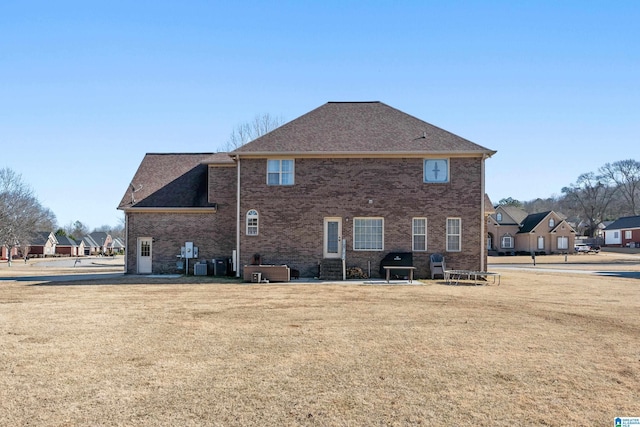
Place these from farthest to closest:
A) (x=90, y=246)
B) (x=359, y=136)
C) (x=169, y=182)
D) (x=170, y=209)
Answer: (x=90, y=246)
(x=169, y=182)
(x=170, y=209)
(x=359, y=136)

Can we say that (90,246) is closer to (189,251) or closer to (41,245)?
(41,245)

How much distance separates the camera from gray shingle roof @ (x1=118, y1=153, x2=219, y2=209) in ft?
85.7

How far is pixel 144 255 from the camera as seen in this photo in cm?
2606

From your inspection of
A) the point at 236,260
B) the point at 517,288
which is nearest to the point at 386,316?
the point at 517,288

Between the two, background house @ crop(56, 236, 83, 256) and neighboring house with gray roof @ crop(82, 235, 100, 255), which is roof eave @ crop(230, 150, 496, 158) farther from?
neighboring house with gray roof @ crop(82, 235, 100, 255)

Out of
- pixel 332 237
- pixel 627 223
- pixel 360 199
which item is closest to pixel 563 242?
pixel 627 223

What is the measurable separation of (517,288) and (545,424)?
1504 cm

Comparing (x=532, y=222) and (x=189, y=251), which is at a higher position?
(x=532, y=222)

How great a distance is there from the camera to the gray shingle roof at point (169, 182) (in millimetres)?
26109

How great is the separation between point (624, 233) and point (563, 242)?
20.8 metres

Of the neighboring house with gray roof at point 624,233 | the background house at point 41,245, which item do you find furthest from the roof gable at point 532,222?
the background house at point 41,245

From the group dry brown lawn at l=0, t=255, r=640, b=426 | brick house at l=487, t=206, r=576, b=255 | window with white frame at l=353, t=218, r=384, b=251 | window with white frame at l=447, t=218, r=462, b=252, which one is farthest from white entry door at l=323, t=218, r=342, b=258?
brick house at l=487, t=206, r=576, b=255

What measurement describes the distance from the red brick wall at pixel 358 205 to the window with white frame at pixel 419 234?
0.21m

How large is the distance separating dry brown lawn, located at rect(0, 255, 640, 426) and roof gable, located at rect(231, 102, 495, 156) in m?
10.4
